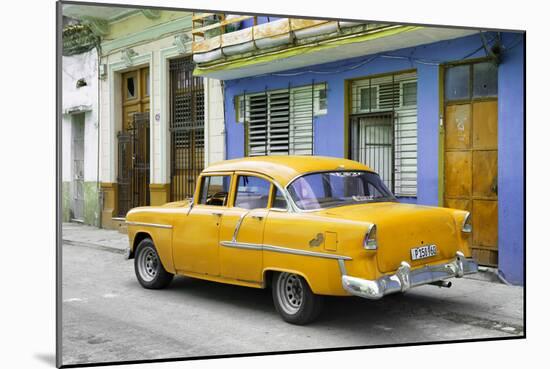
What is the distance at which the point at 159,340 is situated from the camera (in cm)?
510

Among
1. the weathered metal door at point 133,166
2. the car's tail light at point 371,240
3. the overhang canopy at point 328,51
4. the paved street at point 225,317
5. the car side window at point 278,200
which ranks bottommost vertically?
the paved street at point 225,317

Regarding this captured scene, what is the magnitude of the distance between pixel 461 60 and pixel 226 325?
3.33 metres

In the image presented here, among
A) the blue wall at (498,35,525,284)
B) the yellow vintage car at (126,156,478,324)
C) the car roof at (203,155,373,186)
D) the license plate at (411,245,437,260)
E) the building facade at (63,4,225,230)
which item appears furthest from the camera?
the blue wall at (498,35,525,284)

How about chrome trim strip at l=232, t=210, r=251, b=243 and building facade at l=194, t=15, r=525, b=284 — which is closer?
chrome trim strip at l=232, t=210, r=251, b=243

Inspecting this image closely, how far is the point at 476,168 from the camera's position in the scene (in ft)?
20.7

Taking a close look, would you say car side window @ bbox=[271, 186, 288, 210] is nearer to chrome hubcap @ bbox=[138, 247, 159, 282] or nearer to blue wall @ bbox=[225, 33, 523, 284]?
blue wall @ bbox=[225, 33, 523, 284]

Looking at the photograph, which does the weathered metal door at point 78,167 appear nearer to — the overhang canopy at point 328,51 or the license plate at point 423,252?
the overhang canopy at point 328,51

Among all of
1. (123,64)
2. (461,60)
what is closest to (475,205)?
(461,60)

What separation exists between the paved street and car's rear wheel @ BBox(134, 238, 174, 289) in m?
0.12

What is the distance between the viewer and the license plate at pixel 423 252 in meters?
5.27

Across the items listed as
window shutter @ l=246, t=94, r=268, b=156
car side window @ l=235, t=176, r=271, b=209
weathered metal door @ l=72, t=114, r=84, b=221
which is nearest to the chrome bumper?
car side window @ l=235, t=176, r=271, b=209

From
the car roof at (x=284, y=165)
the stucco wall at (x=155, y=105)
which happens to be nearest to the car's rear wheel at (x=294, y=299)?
the car roof at (x=284, y=165)

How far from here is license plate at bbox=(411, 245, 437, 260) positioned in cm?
527

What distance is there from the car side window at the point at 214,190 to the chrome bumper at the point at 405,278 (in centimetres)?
152
